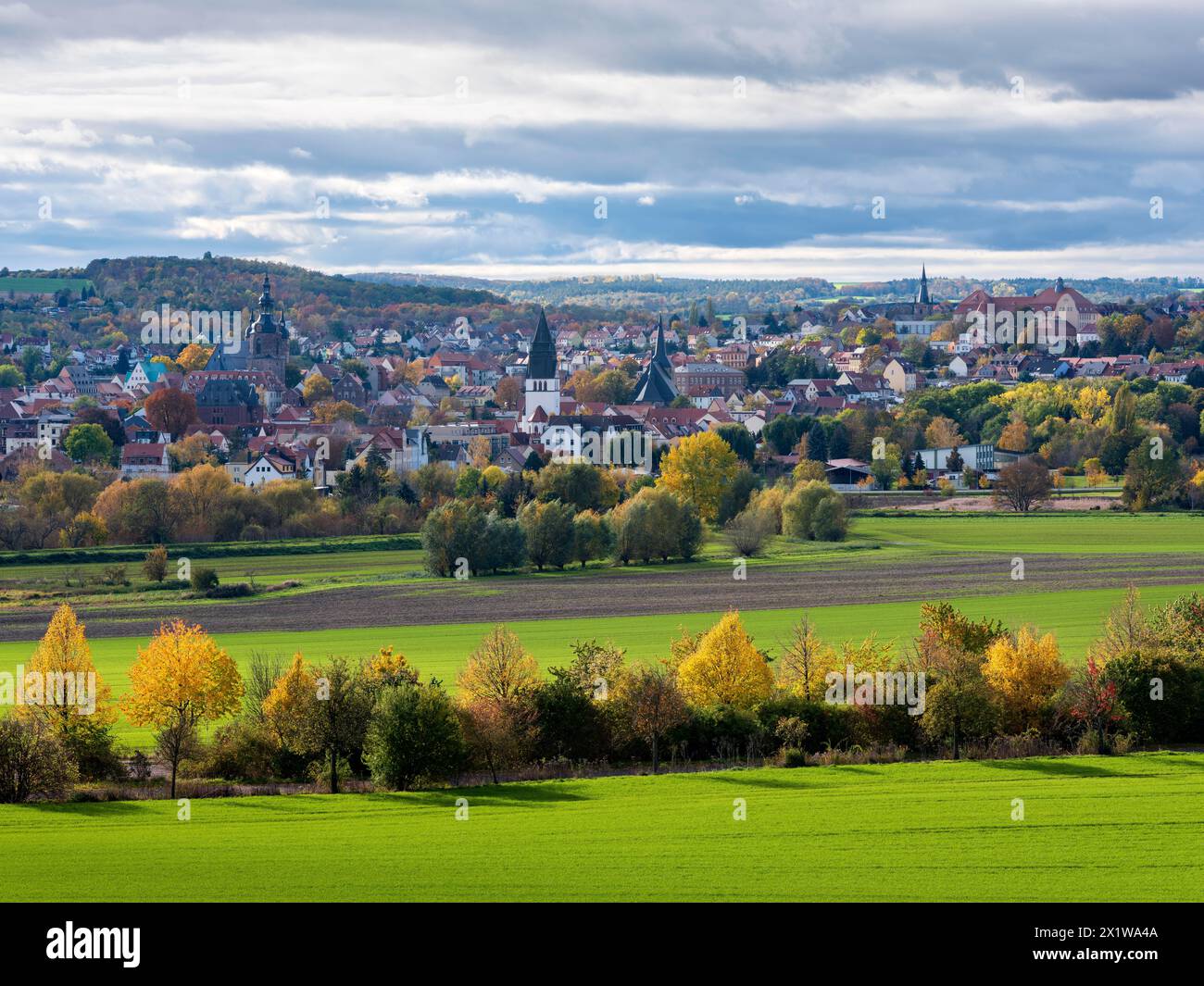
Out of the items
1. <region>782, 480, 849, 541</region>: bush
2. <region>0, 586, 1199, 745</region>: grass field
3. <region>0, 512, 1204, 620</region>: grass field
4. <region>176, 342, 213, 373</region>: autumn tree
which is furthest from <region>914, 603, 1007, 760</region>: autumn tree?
<region>176, 342, 213, 373</region>: autumn tree

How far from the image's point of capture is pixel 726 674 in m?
32.0

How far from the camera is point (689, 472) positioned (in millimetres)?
71250

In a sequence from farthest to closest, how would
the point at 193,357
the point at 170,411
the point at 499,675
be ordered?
the point at 193,357, the point at 170,411, the point at 499,675

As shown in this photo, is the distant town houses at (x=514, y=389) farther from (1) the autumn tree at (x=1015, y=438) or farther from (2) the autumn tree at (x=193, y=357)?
(1) the autumn tree at (x=1015, y=438)

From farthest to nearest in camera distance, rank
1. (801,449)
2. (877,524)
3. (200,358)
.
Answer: (200,358), (801,449), (877,524)

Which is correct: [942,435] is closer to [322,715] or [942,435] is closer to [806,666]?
[806,666]

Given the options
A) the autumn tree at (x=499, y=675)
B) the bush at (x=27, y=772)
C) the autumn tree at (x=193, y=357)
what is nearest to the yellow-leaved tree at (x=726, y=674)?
the autumn tree at (x=499, y=675)

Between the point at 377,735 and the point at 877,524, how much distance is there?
44.4 m

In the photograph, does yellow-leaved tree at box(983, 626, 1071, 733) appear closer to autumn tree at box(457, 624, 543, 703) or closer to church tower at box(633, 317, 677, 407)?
autumn tree at box(457, 624, 543, 703)

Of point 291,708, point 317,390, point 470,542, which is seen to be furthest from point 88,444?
point 291,708

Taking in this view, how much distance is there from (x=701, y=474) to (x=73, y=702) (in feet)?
145

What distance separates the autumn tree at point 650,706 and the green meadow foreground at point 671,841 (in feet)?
5.90
